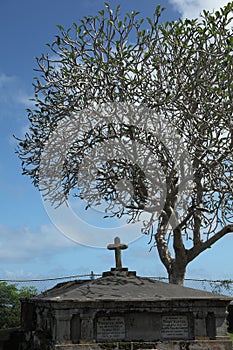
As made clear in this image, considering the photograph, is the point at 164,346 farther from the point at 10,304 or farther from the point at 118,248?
the point at 10,304

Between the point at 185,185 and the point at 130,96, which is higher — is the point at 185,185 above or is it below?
below

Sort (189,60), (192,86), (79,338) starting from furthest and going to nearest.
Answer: (189,60)
(192,86)
(79,338)

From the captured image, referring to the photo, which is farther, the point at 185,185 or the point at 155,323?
the point at 185,185

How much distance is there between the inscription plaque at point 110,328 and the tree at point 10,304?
7.84 meters

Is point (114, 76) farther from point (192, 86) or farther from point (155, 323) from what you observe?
point (155, 323)

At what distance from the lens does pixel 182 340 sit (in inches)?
365

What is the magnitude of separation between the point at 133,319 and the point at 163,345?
2.64 feet

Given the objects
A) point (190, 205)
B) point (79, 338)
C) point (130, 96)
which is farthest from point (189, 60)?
point (79, 338)

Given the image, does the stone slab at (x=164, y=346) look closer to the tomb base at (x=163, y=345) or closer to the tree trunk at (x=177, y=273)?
the tomb base at (x=163, y=345)

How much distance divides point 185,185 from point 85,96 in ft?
14.2

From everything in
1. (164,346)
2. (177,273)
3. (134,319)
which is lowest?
(164,346)

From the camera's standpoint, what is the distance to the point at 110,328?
29.9 feet

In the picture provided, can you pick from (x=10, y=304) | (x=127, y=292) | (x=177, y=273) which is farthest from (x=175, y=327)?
(x=10, y=304)

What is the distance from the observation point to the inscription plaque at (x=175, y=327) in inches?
366
